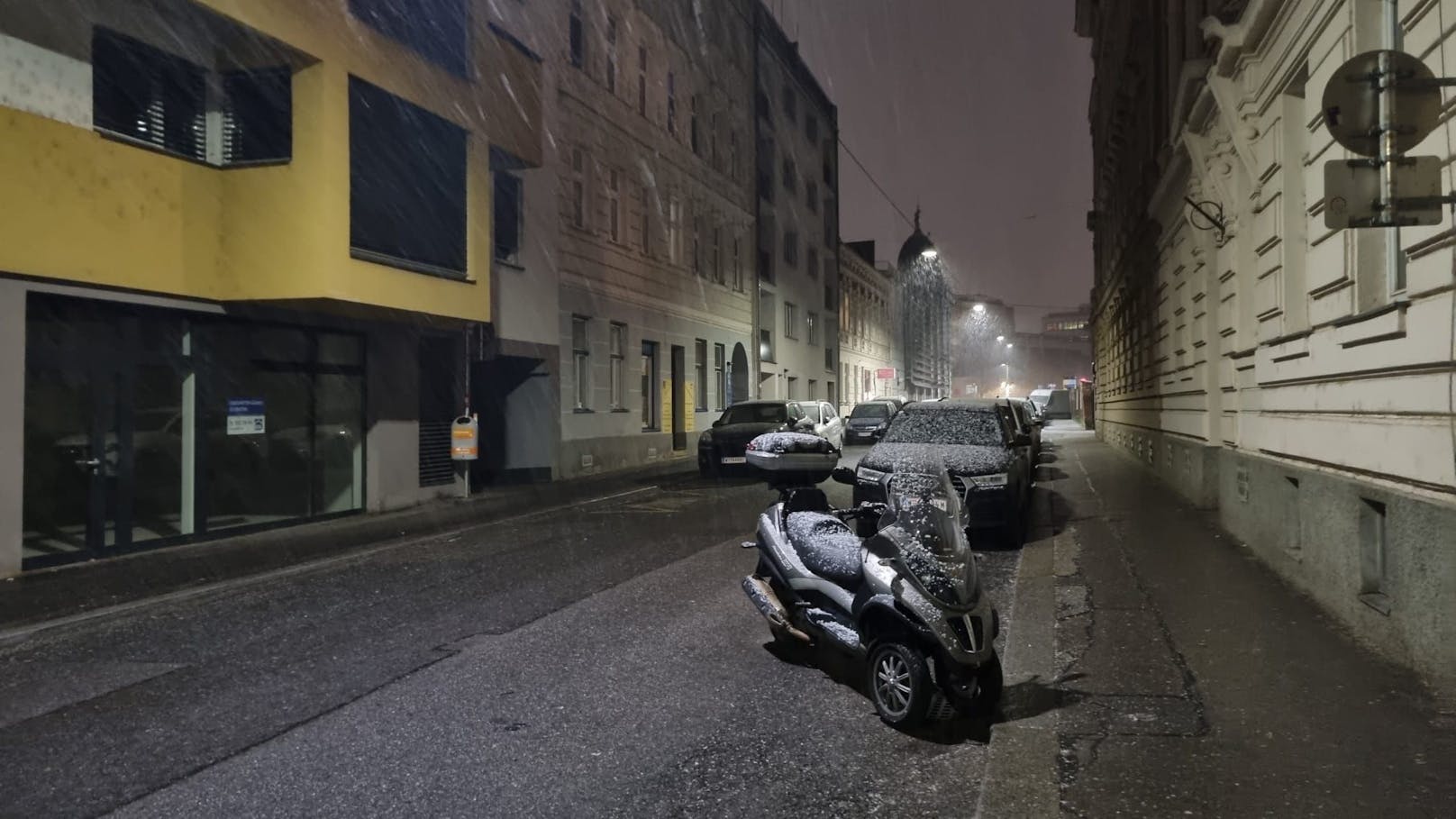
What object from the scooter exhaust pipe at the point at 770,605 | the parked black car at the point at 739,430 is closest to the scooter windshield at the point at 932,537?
the scooter exhaust pipe at the point at 770,605

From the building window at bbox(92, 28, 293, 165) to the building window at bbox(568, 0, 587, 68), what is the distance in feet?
35.7

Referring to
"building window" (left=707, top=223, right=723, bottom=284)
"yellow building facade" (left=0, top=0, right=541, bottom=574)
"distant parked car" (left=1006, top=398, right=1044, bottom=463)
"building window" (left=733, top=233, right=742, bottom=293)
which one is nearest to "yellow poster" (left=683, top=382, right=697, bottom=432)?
"building window" (left=707, top=223, right=723, bottom=284)

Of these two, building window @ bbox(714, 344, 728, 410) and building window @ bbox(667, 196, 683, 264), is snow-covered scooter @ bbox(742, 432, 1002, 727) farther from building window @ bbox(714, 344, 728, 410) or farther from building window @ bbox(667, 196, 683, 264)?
building window @ bbox(714, 344, 728, 410)

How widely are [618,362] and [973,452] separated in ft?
47.7

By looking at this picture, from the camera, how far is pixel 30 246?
9750 millimetres

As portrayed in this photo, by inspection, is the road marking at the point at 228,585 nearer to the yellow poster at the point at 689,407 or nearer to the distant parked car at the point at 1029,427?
the distant parked car at the point at 1029,427

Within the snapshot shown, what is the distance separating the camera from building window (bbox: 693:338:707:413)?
98.1 feet

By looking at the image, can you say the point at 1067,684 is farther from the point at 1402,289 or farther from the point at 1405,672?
the point at 1402,289

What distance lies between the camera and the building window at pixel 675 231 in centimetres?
2803

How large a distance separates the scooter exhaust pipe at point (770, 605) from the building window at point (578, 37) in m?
19.1

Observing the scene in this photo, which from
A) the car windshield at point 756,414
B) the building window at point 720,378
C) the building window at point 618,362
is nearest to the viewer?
the car windshield at point 756,414

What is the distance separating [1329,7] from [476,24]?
494 inches

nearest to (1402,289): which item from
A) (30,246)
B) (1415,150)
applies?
(1415,150)

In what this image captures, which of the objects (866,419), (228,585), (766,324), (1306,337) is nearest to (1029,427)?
(1306,337)
